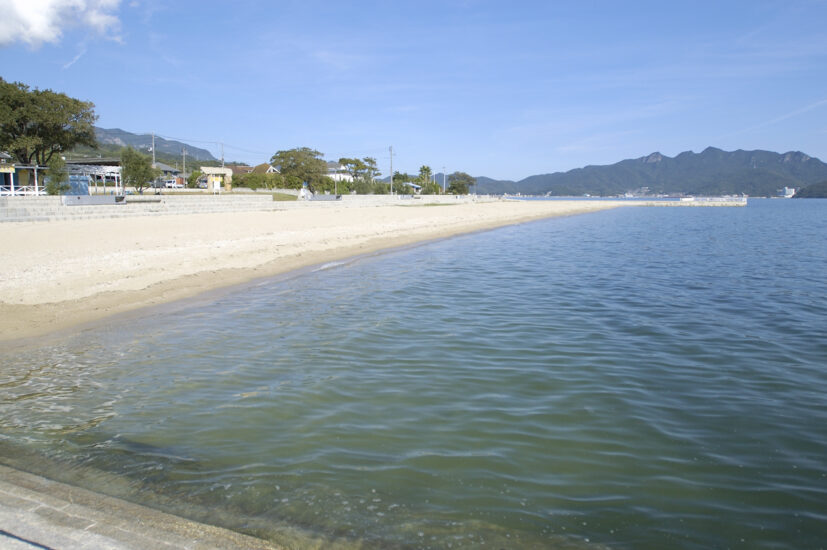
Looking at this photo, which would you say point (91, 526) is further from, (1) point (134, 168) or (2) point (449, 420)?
(1) point (134, 168)

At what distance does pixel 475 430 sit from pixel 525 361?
2.55 m

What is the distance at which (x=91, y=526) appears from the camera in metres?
3.26

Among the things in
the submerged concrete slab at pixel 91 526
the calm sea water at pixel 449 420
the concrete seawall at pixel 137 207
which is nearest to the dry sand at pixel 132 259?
the concrete seawall at pixel 137 207

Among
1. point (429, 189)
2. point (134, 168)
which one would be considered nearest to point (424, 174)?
point (429, 189)

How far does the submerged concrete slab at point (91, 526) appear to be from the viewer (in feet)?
10.0

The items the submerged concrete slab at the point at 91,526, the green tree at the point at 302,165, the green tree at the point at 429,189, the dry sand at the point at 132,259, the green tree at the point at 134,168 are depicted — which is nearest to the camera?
the submerged concrete slab at the point at 91,526

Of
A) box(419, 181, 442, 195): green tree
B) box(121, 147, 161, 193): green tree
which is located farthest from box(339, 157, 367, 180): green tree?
box(121, 147, 161, 193): green tree

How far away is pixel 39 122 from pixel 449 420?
168 feet

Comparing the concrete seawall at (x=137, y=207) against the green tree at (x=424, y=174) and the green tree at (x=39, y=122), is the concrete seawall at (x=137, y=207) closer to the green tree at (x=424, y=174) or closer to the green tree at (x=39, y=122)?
the green tree at (x=39, y=122)

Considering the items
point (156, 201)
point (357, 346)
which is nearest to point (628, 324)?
point (357, 346)

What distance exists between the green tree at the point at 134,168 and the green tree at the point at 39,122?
341 centimetres

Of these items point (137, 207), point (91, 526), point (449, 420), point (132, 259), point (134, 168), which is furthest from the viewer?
point (134, 168)

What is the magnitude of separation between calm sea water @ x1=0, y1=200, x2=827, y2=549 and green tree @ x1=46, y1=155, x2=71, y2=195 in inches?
Result: 1212

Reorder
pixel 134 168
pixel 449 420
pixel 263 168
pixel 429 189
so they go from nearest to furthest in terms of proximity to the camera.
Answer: pixel 449 420, pixel 134 168, pixel 429 189, pixel 263 168
